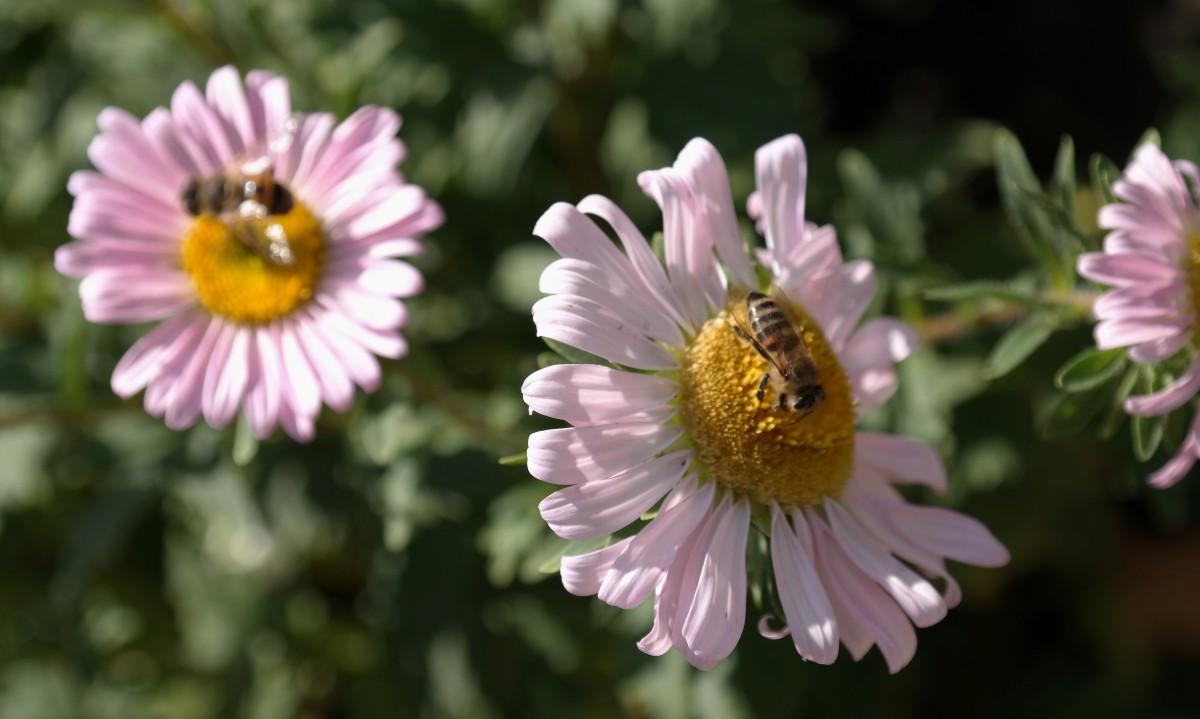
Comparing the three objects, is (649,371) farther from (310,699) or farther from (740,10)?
(310,699)

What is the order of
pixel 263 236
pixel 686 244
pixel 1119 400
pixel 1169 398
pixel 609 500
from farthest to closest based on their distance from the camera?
1. pixel 263 236
2. pixel 1119 400
3. pixel 686 244
4. pixel 1169 398
5. pixel 609 500

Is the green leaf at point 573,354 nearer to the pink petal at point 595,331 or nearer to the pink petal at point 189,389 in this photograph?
the pink petal at point 595,331

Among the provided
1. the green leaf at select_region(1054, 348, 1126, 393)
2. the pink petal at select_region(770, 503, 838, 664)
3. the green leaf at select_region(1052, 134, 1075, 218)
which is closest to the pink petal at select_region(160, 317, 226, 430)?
the pink petal at select_region(770, 503, 838, 664)

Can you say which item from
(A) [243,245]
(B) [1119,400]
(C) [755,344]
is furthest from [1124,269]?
(A) [243,245]

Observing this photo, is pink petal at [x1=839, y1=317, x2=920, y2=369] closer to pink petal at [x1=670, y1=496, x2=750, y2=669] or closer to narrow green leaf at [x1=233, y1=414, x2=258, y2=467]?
pink petal at [x1=670, y1=496, x2=750, y2=669]

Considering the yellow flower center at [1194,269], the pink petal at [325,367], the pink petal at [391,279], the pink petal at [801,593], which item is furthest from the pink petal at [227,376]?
the yellow flower center at [1194,269]

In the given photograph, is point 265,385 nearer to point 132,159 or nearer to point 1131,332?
point 132,159
